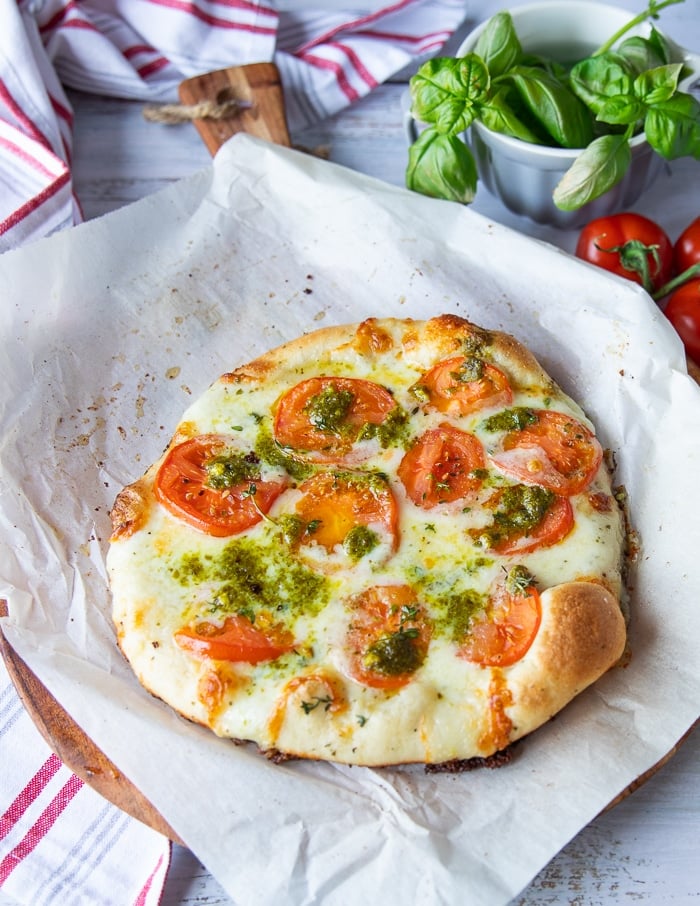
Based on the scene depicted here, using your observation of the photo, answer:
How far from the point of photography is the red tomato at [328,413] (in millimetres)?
4750

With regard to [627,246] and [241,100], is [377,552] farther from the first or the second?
[241,100]

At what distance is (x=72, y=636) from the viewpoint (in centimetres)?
448

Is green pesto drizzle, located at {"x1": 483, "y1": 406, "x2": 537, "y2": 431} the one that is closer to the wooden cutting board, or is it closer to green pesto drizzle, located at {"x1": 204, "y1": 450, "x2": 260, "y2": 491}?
the wooden cutting board

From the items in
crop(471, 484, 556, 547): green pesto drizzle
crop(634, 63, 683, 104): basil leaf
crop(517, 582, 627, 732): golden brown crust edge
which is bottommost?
crop(517, 582, 627, 732): golden brown crust edge

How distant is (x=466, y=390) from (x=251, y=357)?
128 centimetres

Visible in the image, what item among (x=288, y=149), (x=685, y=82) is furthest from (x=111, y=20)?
(x=685, y=82)

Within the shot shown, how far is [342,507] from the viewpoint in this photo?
4516mm

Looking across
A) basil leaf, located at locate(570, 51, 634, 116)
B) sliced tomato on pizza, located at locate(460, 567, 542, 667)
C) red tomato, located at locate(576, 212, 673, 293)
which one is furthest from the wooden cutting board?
basil leaf, located at locate(570, 51, 634, 116)

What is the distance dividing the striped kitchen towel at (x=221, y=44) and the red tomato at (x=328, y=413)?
97.8 inches

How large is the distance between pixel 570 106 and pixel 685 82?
602 millimetres

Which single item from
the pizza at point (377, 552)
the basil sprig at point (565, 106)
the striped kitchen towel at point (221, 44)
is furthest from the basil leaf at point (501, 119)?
the striped kitchen towel at point (221, 44)

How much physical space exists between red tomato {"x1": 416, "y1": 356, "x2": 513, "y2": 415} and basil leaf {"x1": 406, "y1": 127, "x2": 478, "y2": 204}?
3.53 feet

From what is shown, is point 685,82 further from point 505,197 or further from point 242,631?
point 242,631

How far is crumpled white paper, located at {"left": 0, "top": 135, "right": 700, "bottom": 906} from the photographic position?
12.7 feet
